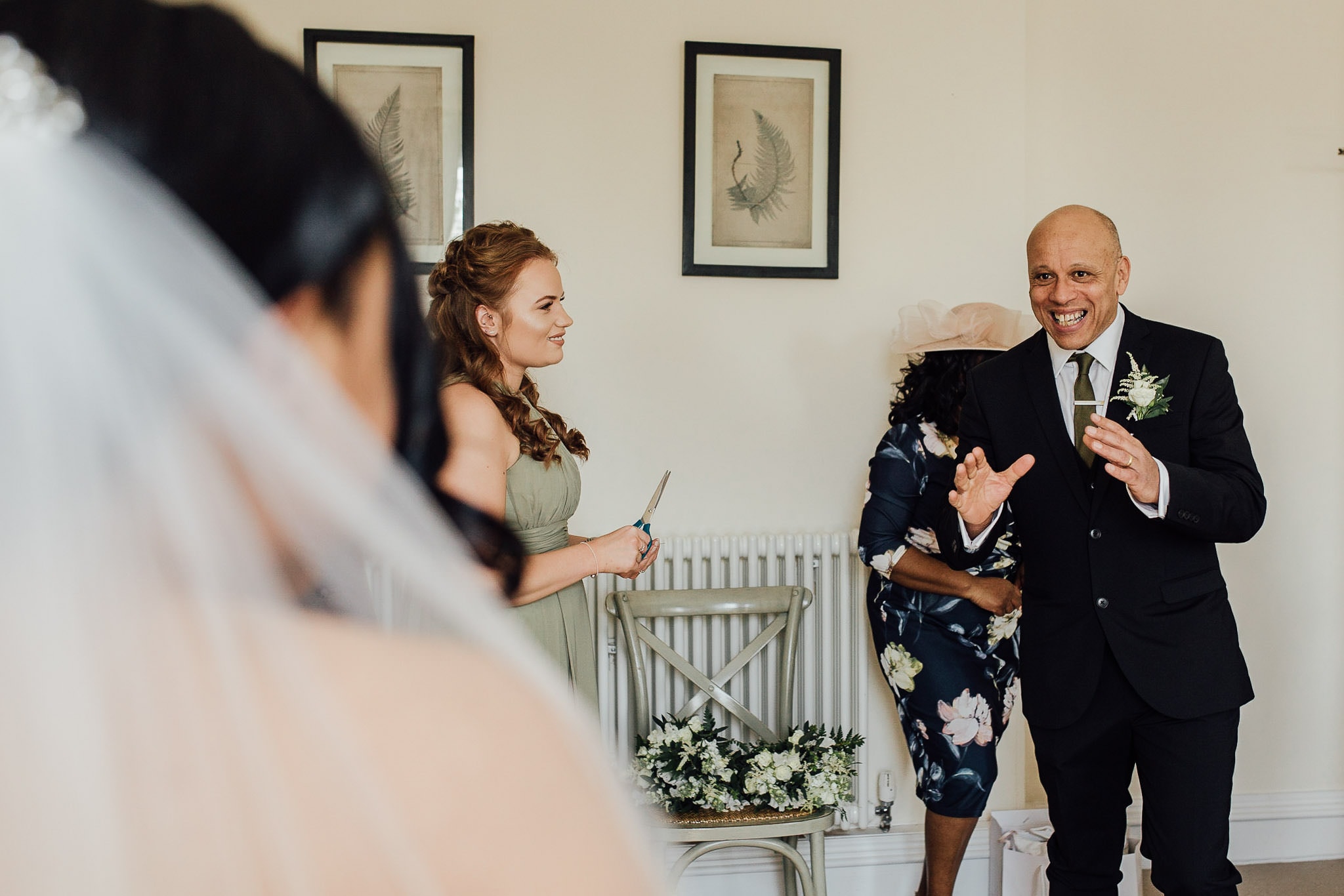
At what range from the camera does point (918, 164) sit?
11.0ft

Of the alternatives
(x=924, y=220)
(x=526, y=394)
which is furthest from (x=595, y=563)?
(x=924, y=220)

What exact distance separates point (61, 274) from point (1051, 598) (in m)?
2.27

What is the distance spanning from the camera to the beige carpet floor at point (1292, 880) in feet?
10.8

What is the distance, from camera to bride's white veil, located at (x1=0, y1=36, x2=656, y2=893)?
0.47 metres

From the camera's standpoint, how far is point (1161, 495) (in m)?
2.16

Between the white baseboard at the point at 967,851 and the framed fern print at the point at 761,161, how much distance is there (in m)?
1.76

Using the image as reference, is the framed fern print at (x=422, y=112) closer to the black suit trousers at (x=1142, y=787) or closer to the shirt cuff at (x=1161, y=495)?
the shirt cuff at (x=1161, y=495)

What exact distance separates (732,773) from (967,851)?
1.09 metres

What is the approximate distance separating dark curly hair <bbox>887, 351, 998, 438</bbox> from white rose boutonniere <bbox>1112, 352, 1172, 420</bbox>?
0.58 metres

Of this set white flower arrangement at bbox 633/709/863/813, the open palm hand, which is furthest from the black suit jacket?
white flower arrangement at bbox 633/709/863/813

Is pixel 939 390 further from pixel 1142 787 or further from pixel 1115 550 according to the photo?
pixel 1142 787

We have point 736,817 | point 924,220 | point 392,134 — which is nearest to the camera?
point 736,817

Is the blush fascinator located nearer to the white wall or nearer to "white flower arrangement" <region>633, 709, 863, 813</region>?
the white wall

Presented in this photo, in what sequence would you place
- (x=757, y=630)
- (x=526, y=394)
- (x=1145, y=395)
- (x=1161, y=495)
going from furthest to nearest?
(x=757, y=630) → (x=526, y=394) → (x=1145, y=395) → (x=1161, y=495)
